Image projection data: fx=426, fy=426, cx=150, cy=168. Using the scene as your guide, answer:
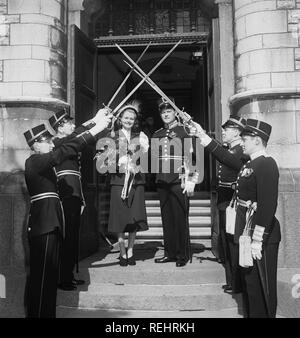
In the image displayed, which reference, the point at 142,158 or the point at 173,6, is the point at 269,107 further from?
the point at 173,6

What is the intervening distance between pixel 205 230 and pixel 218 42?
3233 millimetres

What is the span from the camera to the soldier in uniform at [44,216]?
3.92 metres

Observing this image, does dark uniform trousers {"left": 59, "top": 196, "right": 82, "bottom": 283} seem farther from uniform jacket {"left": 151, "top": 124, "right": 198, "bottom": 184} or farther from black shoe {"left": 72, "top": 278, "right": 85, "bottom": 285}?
uniform jacket {"left": 151, "top": 124, "right": 198, "bottom": 184}

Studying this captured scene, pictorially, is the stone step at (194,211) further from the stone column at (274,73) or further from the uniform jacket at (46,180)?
the uniform jacket at (46,180)

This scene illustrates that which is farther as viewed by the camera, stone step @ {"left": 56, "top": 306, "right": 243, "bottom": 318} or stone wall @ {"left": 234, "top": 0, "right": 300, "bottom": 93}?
stone wall @ {"left": 234, "top": 0, "right": 300, "bottom": 93}

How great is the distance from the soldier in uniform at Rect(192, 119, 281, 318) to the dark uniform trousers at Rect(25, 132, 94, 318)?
1474 mm

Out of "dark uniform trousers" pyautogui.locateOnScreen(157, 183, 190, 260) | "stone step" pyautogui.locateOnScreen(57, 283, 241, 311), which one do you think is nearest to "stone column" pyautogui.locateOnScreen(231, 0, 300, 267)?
"dark uniform trousers" pyautogui.locateOnScreen(157, 183, 190, 260)

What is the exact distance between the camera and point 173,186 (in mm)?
5680

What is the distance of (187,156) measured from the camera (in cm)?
571

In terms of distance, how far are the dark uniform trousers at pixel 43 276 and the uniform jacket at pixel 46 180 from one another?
0.10 meters

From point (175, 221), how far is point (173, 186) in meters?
0.46

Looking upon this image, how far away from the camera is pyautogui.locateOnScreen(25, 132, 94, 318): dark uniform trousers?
3914 millimetres

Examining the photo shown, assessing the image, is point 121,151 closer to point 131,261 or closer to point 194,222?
point 131,261

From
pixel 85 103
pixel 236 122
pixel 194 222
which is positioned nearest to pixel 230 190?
pixel 236 122
